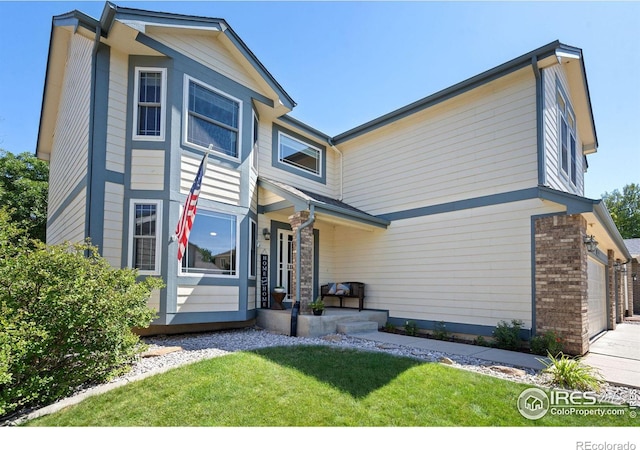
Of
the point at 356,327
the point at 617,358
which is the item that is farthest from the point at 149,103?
the point at 617,358

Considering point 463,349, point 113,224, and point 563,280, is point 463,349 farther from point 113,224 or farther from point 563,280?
point 113,224


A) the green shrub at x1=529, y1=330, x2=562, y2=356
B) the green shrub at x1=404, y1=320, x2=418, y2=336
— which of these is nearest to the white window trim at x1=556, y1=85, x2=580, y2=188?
the green shrub at x1=529, y1=330, x2=562, y2=356

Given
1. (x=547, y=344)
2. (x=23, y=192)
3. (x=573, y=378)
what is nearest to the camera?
(x=573, y=378)

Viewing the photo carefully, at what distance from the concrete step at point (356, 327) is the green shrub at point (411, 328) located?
797 mm

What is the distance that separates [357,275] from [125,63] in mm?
8227

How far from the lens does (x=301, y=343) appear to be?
7.16 metres

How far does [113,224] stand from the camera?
7.18 m

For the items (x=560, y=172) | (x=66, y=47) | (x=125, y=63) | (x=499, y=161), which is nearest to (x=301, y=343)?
(x=499, y=161)

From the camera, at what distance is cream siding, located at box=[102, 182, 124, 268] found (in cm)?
706

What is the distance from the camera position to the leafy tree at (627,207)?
33.7m

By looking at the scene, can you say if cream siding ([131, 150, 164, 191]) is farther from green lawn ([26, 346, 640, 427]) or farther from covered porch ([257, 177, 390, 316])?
green lawn ([26, 346, 640, 427])

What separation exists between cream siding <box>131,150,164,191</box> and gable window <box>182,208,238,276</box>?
3.45ft

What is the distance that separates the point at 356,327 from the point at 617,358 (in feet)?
17.3

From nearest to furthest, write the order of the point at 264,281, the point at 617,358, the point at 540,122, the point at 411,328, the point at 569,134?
the point at 617,358
the point at 540,122
the point at 411,328
the point at 264,281
the point at 569,134
